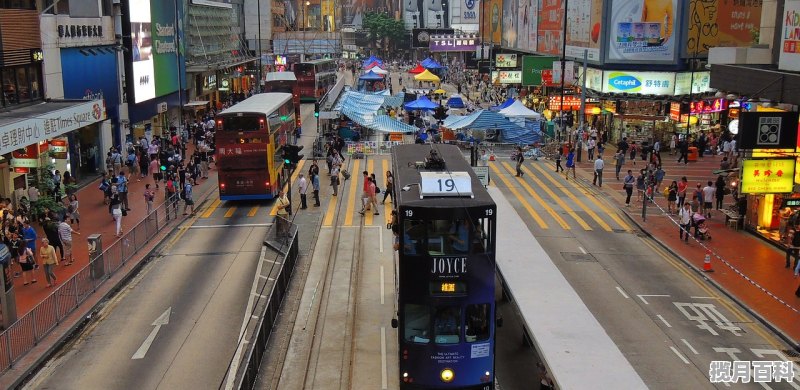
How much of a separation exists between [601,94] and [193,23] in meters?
33.5

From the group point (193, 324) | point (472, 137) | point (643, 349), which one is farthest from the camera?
point (472, 137)

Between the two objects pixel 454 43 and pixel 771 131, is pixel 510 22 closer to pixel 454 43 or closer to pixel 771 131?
pixel 454 43

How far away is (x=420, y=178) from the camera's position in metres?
16.6

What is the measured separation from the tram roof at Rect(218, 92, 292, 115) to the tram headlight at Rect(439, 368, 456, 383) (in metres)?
20.0

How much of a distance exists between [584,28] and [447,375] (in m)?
52.0

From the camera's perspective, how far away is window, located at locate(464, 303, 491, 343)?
15.0 m

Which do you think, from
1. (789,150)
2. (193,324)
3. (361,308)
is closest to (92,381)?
(193,324)

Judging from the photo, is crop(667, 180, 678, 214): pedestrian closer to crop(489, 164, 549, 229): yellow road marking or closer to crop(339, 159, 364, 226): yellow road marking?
crop(489, 164, 549, 229): yellow road marking

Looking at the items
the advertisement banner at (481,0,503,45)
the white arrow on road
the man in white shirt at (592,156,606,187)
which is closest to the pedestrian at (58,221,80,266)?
the white arrow on road

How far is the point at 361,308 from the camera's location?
21.7 metres

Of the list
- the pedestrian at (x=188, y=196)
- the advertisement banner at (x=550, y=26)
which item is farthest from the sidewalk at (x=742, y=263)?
the advertisement banner at (x=550, y=26)

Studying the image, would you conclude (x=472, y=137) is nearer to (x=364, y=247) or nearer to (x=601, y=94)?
(x=601, y=94)

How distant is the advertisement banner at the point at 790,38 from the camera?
26.4 m

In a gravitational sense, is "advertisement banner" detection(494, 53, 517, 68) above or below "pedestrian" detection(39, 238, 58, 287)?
above
